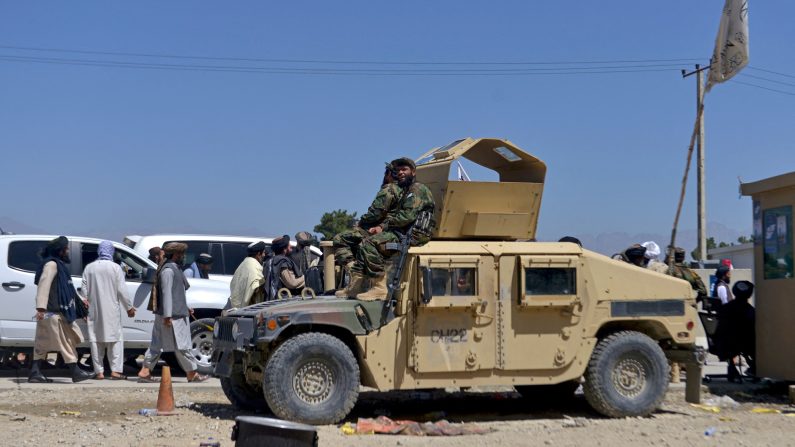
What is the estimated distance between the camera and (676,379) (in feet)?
40.5

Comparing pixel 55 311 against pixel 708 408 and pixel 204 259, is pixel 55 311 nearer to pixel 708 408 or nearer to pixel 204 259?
pixel 204 259

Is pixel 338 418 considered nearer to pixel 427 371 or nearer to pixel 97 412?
pixel 427 371

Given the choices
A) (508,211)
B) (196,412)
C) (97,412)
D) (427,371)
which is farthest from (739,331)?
(97,412)

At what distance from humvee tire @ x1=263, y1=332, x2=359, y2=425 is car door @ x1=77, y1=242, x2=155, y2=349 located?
4.99 meters

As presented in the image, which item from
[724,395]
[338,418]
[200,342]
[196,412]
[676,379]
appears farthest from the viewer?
[200,342]

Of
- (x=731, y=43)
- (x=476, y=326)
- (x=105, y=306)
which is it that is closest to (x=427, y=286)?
(x=476, y=326)

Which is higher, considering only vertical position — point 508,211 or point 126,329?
point 508,211

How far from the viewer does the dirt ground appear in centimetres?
825

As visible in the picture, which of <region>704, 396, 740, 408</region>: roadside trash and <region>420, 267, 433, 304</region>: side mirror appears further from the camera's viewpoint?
<region>704, 396, 740, 408</region>: roadside trash

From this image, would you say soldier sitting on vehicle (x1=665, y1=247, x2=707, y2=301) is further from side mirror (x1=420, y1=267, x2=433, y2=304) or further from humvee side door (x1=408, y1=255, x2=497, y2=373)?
side mirror (x1=420, y1=267, x2=433, y2=304)

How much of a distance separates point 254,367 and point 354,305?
112 cm

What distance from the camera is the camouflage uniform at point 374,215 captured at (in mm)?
9430

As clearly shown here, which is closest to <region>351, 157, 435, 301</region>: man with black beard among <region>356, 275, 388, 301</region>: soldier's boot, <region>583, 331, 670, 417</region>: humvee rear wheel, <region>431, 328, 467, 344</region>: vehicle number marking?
<region>356, 275, 388, 301</region>: soldier's boot

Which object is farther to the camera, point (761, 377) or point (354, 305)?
point (761, 377)
